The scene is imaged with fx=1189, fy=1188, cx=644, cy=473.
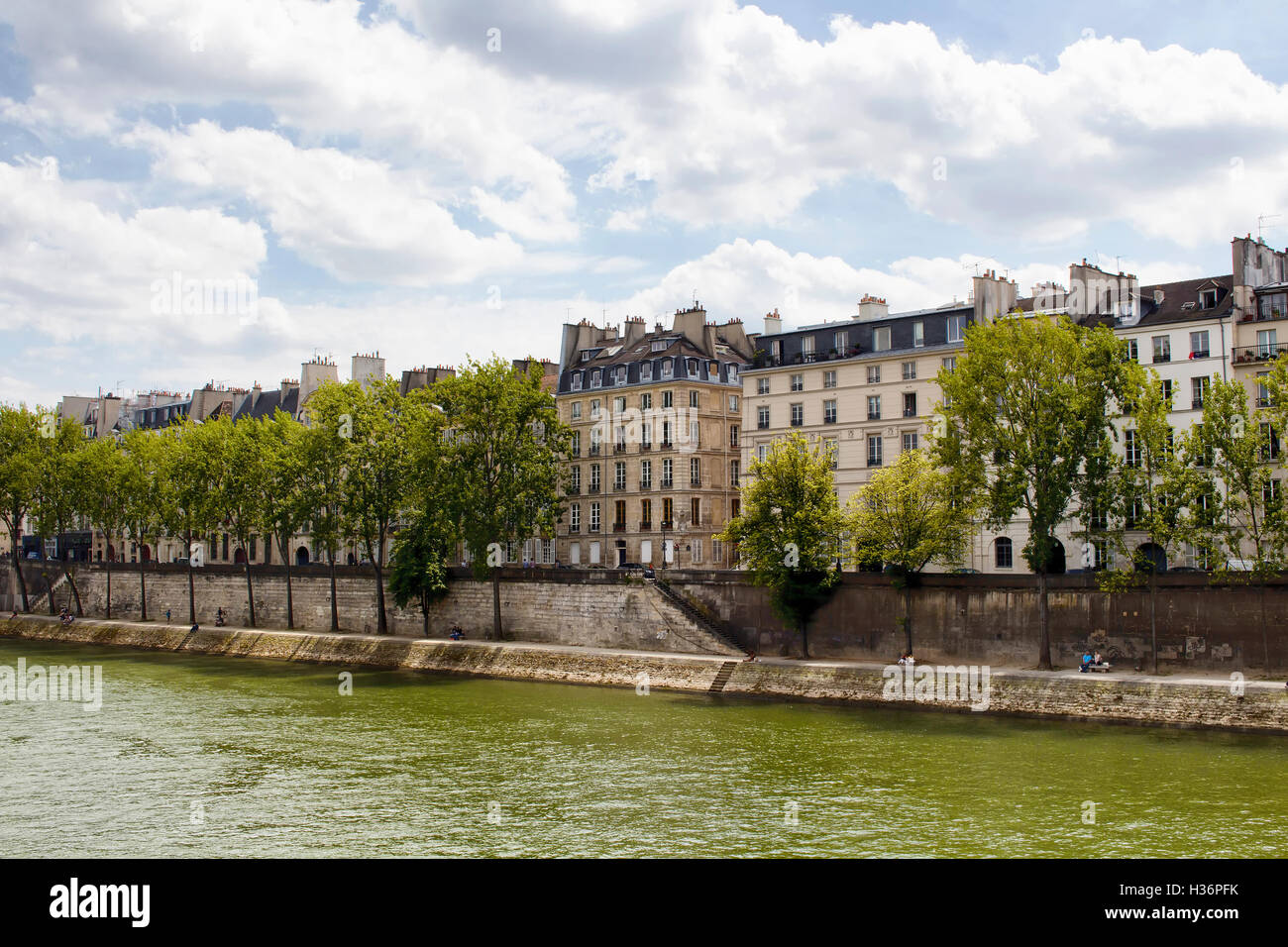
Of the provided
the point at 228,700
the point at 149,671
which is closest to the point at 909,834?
the point at 228,700

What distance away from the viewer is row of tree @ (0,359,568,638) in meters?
61.5

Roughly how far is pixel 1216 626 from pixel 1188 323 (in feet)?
58.3

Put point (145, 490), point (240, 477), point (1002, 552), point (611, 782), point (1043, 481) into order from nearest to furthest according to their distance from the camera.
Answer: point (611, 782) < point (1043, 481) < point (1002, 552) < point (240, 477) < point (145, 490)

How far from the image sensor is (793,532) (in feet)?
167

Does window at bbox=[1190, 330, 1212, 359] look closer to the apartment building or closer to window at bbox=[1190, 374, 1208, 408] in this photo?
window at bbox=[1190, 374, 1208, 408]

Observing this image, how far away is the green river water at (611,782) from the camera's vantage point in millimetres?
25250

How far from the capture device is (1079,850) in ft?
78.5

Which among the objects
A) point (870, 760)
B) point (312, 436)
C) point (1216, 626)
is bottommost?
point (870, 760)

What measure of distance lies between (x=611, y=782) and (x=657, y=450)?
46.0 meters

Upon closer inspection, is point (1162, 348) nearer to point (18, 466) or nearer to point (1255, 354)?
point (1255, 354)

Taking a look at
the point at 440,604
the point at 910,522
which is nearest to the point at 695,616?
the point at 910,522

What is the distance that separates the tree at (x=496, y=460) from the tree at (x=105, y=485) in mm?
31395

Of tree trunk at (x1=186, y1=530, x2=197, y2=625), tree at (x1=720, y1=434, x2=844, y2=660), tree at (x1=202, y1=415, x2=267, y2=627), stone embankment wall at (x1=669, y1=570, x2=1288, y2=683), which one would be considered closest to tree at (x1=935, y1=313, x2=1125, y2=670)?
stone embankment wall at (x1=669, y1=570, x2=1288, y2=683)
